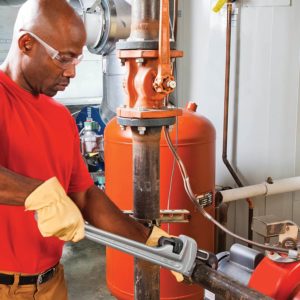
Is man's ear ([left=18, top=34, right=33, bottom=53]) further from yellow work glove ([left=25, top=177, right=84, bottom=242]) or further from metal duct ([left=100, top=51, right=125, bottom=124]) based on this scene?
metal duct ([left=100, top=51, right=125, bottom=124])

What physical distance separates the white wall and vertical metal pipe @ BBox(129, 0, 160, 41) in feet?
3.99

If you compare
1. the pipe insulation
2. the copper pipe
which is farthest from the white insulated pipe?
the pipe insulation

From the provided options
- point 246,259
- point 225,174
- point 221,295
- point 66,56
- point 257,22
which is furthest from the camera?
point 225,174

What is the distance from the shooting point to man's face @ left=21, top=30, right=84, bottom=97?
1.24 m

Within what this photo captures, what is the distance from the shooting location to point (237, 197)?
7.45 ft

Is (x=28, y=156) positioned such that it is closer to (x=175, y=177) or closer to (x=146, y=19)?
(x=146, y=19)

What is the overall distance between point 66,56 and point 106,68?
1911 millimetres

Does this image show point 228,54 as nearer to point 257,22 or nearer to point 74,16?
point 257,22

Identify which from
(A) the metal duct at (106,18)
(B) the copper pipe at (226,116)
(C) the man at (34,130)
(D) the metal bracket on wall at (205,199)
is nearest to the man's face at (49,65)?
(C) the man at (34,130)

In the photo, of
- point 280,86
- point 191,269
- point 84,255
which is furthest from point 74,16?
point 84,255

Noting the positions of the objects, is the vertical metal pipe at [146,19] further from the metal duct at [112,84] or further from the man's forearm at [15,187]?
the metal duct at [112,84]

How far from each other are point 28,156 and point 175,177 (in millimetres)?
919

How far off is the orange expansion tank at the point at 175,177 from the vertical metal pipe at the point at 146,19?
2.62 feet

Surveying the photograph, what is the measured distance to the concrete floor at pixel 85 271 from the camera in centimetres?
262
